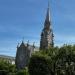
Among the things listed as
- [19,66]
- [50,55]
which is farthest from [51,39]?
[50,55]

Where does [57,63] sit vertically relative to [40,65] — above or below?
above

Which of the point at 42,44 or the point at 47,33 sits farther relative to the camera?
the point at 47,33

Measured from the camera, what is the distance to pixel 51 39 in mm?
162625

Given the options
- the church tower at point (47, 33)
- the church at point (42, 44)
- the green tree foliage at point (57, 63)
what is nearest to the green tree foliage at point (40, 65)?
the green tree foliage at point (57, 63)

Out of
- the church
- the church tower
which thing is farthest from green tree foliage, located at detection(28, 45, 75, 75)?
the church tower

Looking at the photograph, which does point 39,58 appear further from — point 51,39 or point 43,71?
point 51,39

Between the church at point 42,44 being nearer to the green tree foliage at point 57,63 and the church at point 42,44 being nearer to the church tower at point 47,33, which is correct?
the church tower at point 47,33

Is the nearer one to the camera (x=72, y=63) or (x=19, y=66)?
(x=72, y=63)

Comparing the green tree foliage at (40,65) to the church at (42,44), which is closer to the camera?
the green tree foliage at (40,65)

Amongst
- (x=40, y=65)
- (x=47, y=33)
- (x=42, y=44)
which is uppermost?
(x=47, y=33)

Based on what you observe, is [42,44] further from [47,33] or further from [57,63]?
[57,63]

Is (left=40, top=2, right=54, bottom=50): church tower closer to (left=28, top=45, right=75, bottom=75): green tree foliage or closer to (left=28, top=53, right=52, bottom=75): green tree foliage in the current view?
(left=28, top=53, right=52, bottom=75): green tree foliage

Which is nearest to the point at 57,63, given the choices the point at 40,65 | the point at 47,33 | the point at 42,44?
the point at 40,65

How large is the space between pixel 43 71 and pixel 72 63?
771cm
